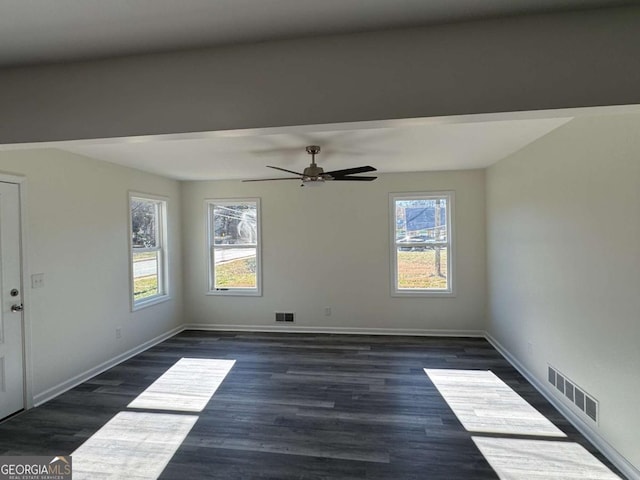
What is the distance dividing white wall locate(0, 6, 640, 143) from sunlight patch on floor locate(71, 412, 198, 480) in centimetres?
216

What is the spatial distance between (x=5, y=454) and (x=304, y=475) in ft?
7.18

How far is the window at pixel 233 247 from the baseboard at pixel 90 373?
1.21m

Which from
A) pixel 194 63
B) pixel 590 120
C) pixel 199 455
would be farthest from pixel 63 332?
pixel 590 120

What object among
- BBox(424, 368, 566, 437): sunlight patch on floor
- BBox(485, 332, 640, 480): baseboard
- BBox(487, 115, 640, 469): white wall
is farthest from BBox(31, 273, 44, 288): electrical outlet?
BBox(485, 332, 640, 480): baseboard

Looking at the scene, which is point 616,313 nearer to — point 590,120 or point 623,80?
point 590,120

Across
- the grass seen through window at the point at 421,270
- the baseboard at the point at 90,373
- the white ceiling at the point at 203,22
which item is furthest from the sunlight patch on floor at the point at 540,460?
the baseboard at the point at 90,373

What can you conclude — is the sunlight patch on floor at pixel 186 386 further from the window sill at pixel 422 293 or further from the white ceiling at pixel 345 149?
the window sill at pixel 422 293

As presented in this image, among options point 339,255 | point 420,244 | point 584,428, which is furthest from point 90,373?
point 584,428

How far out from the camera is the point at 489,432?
2.48 meters

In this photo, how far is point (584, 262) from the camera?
8.13 ft

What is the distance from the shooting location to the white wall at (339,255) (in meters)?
4.82

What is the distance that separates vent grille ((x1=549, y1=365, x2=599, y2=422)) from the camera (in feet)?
7.79

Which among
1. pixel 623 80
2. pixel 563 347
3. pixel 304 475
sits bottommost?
pixel 304 475

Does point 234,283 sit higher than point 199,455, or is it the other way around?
point 234,283
